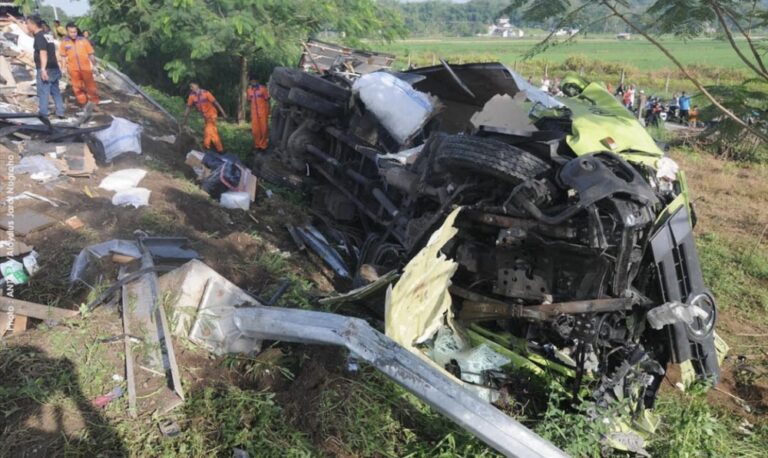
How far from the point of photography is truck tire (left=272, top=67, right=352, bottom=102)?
6.10 meters

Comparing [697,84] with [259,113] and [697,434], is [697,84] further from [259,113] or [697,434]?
[259,113]

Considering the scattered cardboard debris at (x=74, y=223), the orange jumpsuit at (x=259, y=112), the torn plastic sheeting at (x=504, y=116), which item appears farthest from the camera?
the orange jumpsuit at (x=259, y=112)

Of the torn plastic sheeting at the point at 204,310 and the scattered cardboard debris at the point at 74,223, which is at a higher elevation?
the torn plastic sheeting at the point at 204,310

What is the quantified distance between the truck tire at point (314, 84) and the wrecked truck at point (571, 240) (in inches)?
76.7

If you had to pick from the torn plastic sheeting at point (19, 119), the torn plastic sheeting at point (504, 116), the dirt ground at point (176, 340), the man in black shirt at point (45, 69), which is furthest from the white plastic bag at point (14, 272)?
the man in black shirt at point (45, 69)

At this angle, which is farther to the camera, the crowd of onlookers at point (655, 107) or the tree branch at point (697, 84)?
the crowd of onlookers at point (655, 107)

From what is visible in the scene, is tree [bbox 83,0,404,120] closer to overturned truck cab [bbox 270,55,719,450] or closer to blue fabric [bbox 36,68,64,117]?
blue fabric [bbox 36,68,64,117]

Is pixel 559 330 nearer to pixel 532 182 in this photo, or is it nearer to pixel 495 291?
pixel 495 291

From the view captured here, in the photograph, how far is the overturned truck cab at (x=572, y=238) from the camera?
2.99 m

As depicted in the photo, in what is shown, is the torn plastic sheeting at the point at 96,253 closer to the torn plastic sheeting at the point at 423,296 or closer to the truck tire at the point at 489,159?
the torn plastic sheeting at the point at 423,296

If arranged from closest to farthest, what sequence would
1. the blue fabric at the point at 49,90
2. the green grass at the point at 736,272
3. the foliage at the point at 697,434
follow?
1. the foliage at the point at 697,434
2. the green grass at the point at 736,272
3. the blue fabric at the point at 49,90

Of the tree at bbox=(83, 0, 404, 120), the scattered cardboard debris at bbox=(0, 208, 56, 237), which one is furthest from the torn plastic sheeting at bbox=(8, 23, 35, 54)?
the scattered cardboard debris at bbox=(0, 208, 56, 237)

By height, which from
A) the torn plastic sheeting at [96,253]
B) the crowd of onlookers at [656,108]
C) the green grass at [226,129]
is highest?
the torn plastic sheeting at [96,253]

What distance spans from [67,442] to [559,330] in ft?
8.61
